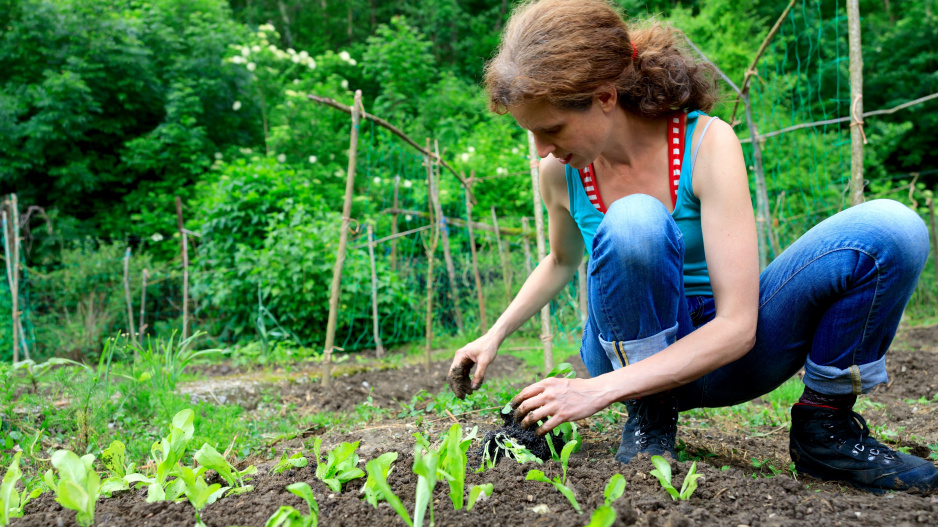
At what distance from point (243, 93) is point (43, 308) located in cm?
583

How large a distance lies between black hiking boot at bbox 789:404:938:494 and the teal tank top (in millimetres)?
391

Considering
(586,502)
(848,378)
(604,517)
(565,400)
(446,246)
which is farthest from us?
(446,246)

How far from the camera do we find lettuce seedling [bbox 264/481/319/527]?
0.99m

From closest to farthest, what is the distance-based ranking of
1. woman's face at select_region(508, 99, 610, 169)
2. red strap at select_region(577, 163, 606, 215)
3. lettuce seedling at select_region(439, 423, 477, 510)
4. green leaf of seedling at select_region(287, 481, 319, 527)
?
1. green leaf of seedling at select_region(287, 481, 319, 527)
2. lettuce seedling at select_region(439, 423, 477, 510)
3. woman's face at select_region(508, 99, 610, 169)
4. red strap at select_region(577, 163, 606, 215)

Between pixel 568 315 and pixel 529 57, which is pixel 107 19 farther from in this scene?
pixel 529 57

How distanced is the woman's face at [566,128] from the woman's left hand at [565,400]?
538 millimetres

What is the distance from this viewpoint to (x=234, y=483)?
4.39 feet

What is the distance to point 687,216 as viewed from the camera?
151 centimetres

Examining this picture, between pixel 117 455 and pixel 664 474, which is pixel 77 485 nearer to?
pixel 117 455

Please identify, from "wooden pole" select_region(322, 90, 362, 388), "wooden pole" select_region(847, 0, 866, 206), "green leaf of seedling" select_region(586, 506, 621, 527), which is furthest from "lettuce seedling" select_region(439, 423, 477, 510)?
"wooden pole" select_region(847, 0, 866, 206)

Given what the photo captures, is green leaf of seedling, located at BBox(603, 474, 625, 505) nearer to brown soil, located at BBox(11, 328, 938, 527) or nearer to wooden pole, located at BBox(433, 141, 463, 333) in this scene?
brown soil, located at BBox(11, 328, 938, 527)

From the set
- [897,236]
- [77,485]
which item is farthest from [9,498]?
[897,236]

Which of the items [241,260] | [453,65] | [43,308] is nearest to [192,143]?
[43,308]

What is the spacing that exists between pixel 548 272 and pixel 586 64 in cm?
67
